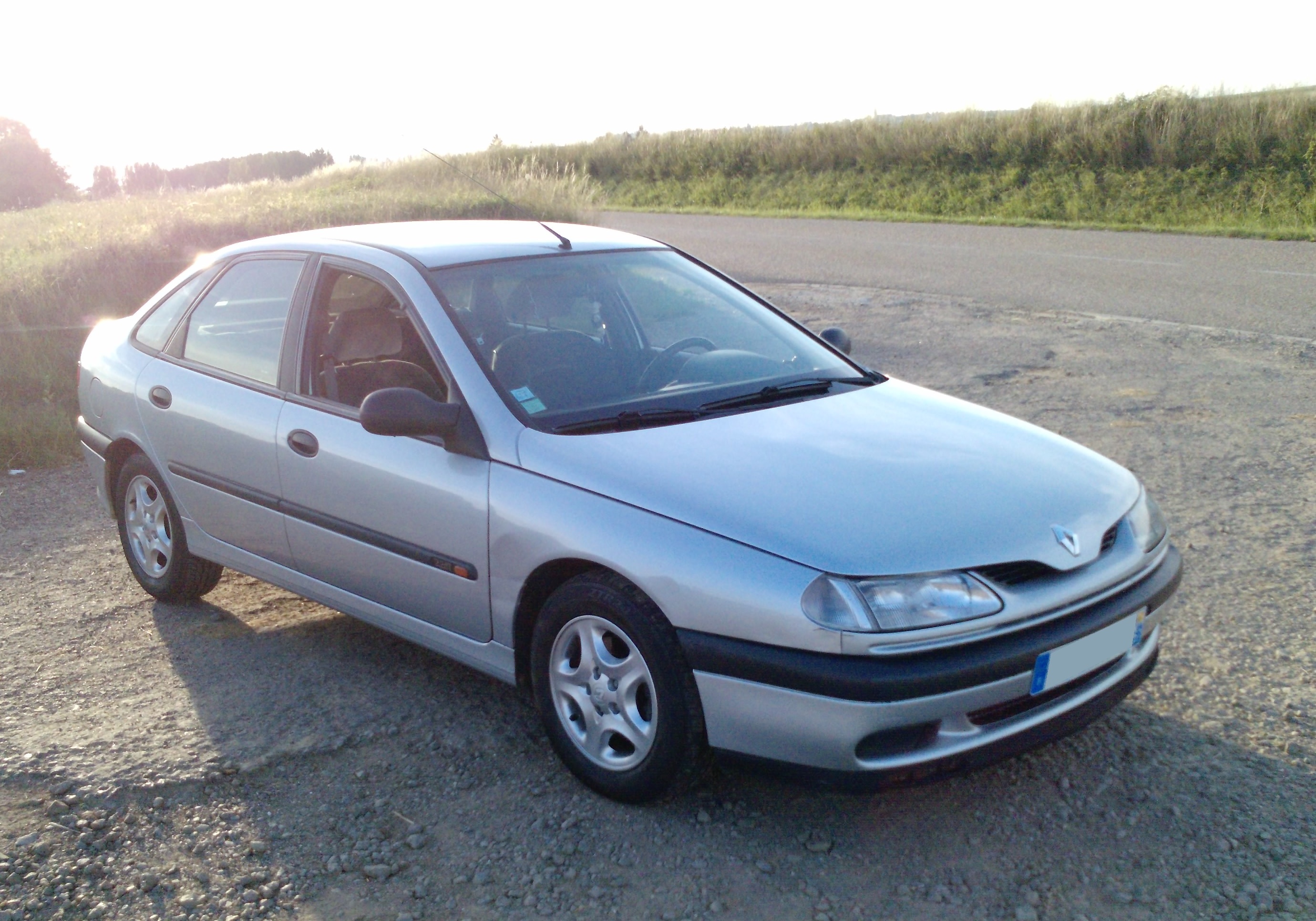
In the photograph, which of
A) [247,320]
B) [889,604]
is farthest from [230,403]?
[889,604]

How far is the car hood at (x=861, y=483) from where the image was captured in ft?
9.55

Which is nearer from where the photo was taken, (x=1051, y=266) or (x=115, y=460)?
(x=115, y=460)

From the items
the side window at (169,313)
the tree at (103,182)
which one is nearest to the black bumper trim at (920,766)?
the side window at (169,313)

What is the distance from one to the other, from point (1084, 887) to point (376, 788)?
1.93 m

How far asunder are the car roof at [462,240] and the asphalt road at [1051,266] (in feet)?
22.2

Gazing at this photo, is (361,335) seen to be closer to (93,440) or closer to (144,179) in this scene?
(93,440)

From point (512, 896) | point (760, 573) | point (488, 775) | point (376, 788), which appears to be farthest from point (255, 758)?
point (760, 573)

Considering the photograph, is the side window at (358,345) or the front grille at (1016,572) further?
the side window at (358,345)

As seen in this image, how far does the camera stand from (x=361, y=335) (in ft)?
13.9

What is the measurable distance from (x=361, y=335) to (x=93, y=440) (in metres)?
1.82

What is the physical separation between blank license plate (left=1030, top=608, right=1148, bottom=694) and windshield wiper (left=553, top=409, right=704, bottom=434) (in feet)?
4.13

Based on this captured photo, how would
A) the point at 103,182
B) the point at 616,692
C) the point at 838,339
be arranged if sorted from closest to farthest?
the point at 616,692 → the point at 838,339 → the point at 103,182

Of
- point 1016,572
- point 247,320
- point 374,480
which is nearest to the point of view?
point 1016,572

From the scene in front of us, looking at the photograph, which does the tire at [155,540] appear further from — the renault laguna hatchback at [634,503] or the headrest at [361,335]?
the headrest at [361,335]
